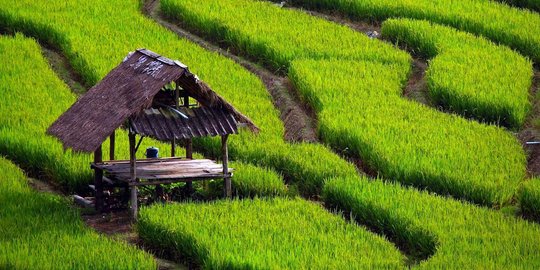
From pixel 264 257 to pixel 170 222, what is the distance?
128 centimetres

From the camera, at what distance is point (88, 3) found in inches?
749

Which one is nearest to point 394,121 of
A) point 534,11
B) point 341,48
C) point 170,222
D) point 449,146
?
point 449,146

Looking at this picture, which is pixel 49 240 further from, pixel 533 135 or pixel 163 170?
pixel 533 135

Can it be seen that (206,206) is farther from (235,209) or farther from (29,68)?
(29,68)

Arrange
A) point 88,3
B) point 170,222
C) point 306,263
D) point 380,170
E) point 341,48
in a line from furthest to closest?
point 88,3 < point 341,48 < point 380,170 < point 170,222 < point 306,263

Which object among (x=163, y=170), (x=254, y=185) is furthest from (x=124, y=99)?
(x=254, y=185)

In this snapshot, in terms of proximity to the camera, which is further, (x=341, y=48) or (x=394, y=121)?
(x=341, y=48)

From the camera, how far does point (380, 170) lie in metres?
13.3

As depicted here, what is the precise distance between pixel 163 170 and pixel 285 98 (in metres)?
3.89

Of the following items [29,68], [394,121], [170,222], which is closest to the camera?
[170,222]

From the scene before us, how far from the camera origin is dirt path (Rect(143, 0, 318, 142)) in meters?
14.8

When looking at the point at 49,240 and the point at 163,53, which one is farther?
the point at 163,53

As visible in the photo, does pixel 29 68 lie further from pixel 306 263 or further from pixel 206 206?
pixel 306 263

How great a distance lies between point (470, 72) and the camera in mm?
16109
